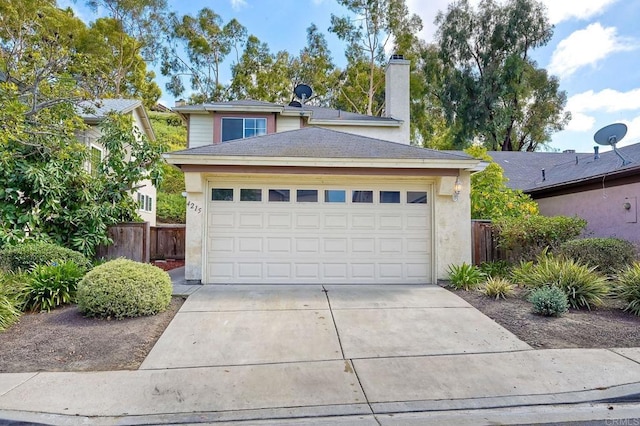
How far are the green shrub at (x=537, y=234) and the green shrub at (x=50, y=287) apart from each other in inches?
358

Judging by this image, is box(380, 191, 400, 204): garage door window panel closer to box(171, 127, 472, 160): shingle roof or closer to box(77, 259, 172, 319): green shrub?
box(171, 127, 472, 160): shingle roof

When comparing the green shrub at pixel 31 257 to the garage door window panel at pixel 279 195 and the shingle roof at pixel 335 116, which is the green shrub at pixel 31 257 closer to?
the garage door window panel at pixel 279 195

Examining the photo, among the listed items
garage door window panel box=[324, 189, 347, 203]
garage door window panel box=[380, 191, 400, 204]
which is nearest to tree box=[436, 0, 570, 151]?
garage door window panel box=[380, 191, 400, 204]

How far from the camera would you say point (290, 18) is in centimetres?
2598

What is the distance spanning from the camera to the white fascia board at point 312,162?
7895mm

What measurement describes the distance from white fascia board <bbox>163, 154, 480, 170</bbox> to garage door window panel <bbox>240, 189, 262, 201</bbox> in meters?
0.75

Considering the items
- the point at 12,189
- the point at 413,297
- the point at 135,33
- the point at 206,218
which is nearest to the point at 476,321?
the point at 413,297

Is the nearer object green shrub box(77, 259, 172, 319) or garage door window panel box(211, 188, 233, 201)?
green shrub box(77, 259, 172, 319)

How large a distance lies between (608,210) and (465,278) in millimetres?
5536

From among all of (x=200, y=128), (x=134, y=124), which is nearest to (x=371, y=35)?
(x=200, y=128)

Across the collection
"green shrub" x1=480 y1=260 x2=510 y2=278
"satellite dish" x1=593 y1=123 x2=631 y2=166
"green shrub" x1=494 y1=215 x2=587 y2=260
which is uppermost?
"satellite dish" x1=593 y1=123 x2=631 y2=166

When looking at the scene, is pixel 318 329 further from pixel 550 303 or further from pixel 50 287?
pixel 50 287

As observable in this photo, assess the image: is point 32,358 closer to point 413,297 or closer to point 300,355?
point 300,355

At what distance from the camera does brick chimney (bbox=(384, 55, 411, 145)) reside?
16.4 metres
